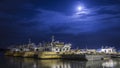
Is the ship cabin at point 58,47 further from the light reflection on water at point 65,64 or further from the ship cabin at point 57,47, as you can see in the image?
the light reflection on water at point 65,64

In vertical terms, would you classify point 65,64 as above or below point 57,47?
below

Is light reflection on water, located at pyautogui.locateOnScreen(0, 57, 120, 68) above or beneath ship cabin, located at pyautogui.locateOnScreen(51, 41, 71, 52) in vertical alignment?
beneath

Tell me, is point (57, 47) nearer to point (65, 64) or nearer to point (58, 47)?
point (58, 47)

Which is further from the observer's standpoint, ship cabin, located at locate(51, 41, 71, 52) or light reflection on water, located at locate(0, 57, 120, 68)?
ship cabin, located at locate(51, 41, 71, 52)

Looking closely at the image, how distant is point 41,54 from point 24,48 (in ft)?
147

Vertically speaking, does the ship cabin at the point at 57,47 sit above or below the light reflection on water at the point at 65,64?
above

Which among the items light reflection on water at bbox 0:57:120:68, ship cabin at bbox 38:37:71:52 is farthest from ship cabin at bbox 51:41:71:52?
light reflection on water at bbox 0:57:120:68

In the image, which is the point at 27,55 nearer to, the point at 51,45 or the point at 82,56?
the point at 51,45

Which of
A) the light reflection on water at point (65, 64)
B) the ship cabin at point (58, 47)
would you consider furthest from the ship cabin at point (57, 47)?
the light reflection on water at point (65, 64)

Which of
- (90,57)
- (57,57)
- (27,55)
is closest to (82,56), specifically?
(90,57)

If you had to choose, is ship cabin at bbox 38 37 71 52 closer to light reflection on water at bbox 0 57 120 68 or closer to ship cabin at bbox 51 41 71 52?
ship cabin at bbox 51 41 71 52

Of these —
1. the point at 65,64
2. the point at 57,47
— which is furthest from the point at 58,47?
the point at 65,64

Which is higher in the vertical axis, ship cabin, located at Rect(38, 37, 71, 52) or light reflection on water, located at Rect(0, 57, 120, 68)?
ship cabin, located at Rect(38, 37, 71, 52)

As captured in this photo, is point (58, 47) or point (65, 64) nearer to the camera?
point (65, 64)
